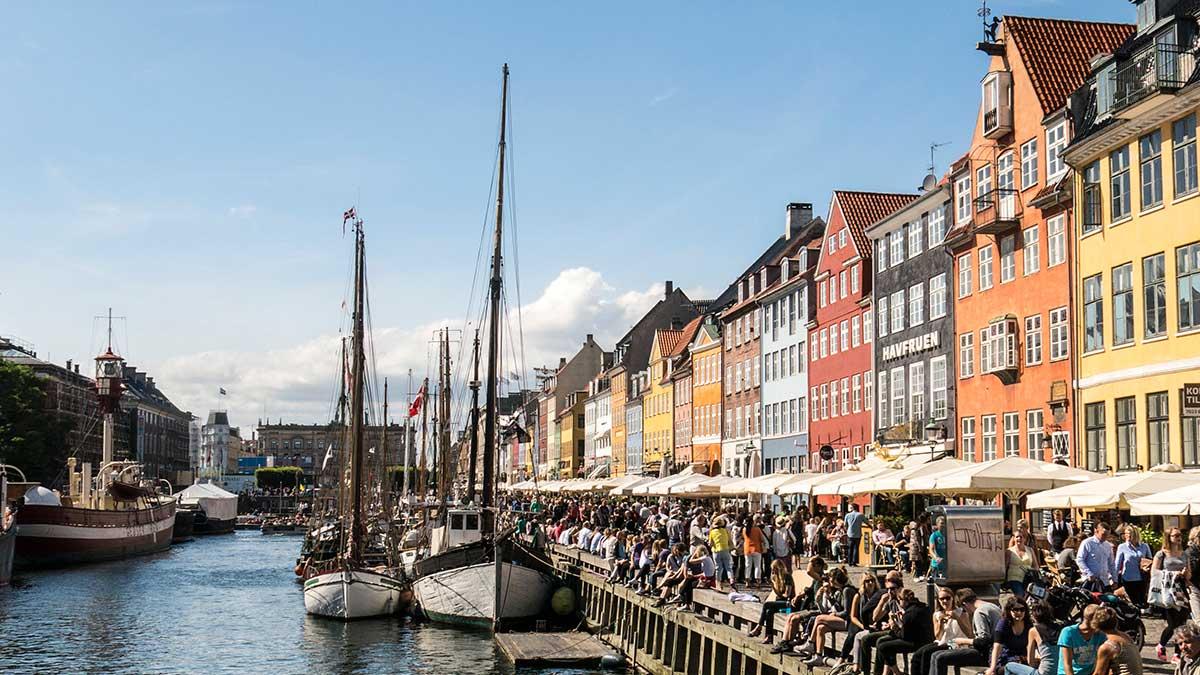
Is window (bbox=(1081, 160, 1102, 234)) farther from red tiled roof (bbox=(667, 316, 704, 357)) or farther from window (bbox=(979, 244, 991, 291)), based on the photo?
red tiled roof (bbox=(667, 316, 704, 357))

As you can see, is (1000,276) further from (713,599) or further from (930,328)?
(713,599)

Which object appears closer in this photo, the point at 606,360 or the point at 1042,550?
the point at 1042,550

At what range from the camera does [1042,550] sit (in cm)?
2809

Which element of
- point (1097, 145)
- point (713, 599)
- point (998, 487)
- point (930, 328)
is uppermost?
point (1097, 145)

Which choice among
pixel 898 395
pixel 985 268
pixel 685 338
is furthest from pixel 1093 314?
pixel 685 338

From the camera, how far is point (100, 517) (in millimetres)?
79875

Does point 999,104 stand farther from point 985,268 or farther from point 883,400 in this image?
point 883,400

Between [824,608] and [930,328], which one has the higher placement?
[930,328]

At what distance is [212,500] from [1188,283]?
11662 centimetres

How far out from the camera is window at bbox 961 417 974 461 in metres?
45.8

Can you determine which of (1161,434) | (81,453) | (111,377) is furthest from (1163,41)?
(81,453)

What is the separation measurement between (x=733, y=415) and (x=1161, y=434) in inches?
1772

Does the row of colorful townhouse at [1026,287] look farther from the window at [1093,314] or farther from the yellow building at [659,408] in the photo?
the yellow building at [659,408]

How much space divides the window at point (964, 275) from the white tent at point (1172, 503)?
84.3 feet
